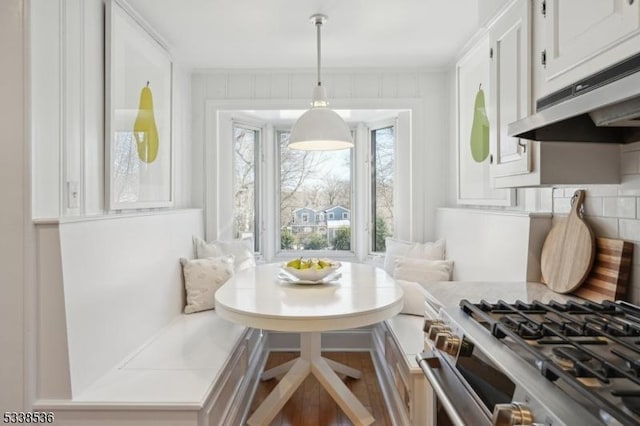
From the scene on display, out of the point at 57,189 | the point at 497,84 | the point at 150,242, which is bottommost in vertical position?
the point at 150,242

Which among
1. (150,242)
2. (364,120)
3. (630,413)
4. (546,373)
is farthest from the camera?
(364,120)

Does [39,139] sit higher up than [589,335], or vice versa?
[39,139]

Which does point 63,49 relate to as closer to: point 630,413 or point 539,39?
point 539,39

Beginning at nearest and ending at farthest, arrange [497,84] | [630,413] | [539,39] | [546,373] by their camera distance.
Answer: [630,413], [546,373], [539,39], [497,84]

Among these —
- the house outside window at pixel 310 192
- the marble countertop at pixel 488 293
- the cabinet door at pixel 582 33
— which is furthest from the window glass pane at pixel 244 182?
the cabinet door at pixel 582 33

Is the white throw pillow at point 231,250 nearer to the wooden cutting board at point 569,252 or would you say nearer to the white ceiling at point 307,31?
the white ceiling at point 307,31

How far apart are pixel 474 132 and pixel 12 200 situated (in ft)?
8.78

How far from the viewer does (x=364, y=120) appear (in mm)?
3777

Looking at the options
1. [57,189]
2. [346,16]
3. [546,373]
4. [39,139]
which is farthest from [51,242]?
[346,16]

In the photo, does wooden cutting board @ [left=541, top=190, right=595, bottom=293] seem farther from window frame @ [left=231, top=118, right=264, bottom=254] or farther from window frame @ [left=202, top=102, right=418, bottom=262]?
window frame @ [left=231, top=118, right=264, bottom=254]

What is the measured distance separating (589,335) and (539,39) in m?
1.13

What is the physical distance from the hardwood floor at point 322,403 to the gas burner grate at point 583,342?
145cm

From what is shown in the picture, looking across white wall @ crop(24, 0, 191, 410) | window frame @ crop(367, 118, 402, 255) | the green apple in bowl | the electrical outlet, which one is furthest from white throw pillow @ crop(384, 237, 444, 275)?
the electrical outlet

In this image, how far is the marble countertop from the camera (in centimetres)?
156
